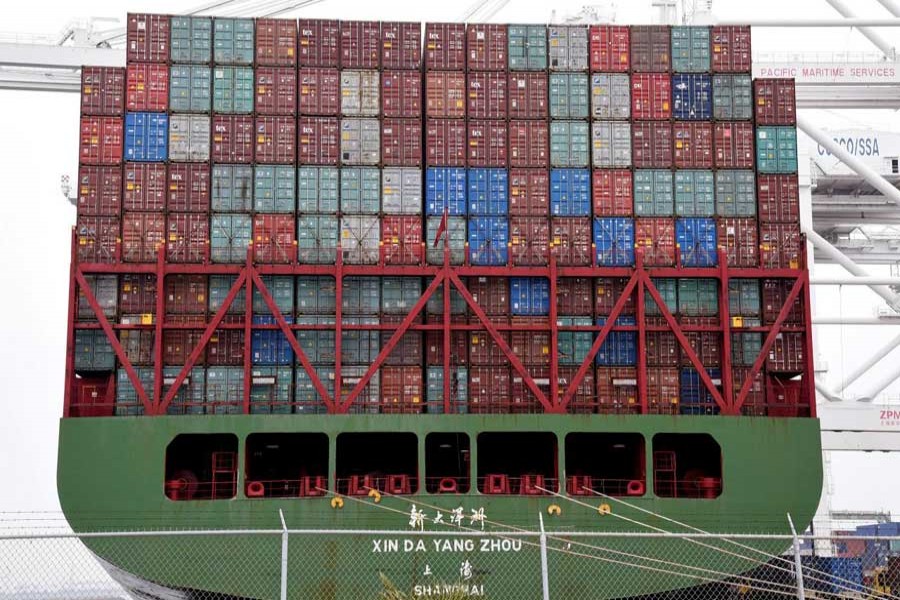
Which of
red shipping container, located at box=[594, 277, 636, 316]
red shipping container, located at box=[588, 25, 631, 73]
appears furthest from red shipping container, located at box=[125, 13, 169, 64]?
red shipping container, located at box=[594, 277, 636, 316]

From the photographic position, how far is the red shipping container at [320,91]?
4000cm

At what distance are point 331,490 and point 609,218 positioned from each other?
11.8 meters

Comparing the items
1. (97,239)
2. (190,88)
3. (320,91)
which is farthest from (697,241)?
(97,239)

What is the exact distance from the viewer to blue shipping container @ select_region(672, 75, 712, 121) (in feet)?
133

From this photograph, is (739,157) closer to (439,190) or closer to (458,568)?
(439,190)

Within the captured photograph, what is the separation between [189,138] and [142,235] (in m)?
3.35

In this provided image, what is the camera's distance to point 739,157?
40.2 metres

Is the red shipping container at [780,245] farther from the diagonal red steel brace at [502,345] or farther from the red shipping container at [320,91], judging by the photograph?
the red shipping container at [320,91]

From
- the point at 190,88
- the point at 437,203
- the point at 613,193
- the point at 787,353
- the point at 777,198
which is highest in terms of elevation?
the point at 190,88

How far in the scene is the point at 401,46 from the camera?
40.8 metres

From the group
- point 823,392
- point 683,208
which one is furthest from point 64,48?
point 823,392

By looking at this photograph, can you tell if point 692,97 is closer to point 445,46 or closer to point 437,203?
point 445,46

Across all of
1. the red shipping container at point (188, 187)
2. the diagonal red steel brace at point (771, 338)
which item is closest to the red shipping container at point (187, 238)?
the red shipping container at point (188, 187)

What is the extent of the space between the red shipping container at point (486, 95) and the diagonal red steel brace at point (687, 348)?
701cm
